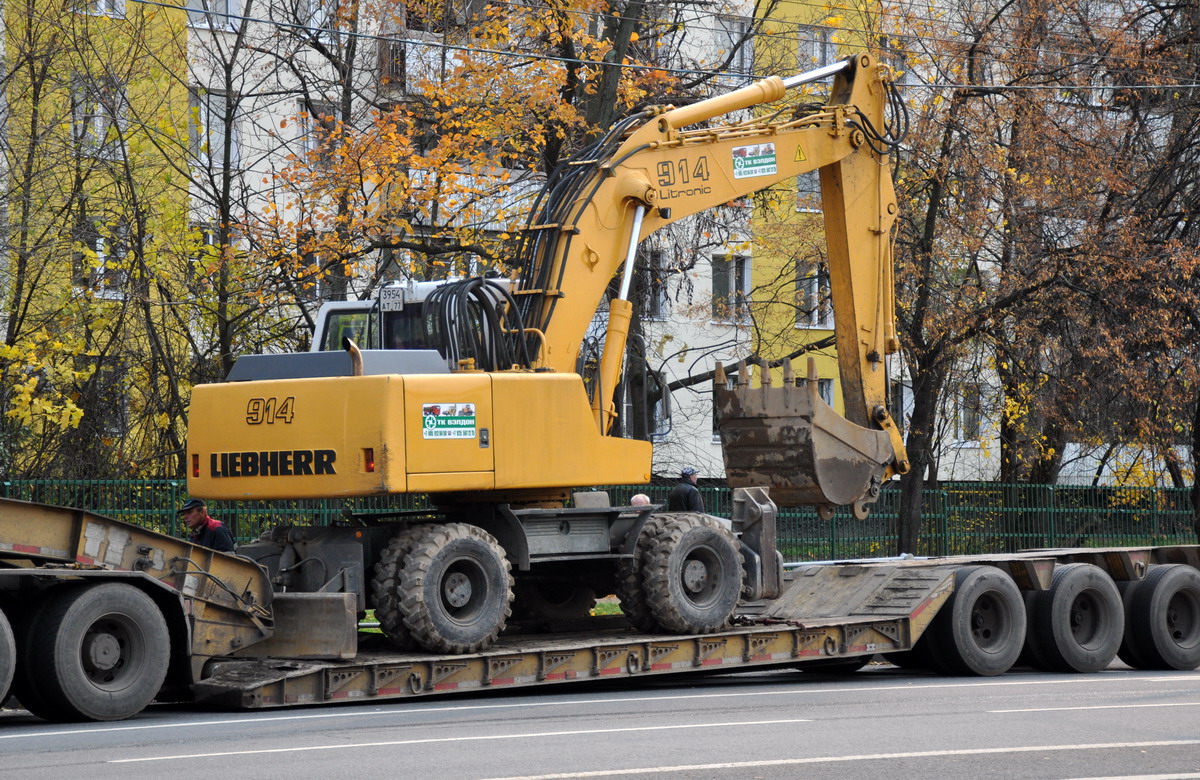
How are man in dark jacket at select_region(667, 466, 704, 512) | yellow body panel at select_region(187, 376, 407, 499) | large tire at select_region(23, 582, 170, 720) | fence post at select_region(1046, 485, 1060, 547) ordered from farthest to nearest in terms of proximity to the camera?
fence post at select_region(1046, 485, 1060, 547) → man in dark jacket at select_region(667, 466, 704, 512) → yellow body panel at select_region(187, 376, 407, 499) → large tire at select_region(23, 582, 170, 720)

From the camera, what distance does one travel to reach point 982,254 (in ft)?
95.9

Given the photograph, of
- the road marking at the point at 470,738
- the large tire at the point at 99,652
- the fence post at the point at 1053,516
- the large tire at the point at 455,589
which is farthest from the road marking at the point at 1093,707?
the fence post at the point at 1053,516

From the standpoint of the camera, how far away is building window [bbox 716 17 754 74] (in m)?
26.8

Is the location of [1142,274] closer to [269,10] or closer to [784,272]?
[784,272]

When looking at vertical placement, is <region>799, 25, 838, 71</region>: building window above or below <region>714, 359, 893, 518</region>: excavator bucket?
above

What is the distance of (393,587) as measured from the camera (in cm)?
1259

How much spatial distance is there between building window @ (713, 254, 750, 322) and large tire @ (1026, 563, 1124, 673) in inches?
522

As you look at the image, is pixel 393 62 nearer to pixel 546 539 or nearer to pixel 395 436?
pixel 546 539

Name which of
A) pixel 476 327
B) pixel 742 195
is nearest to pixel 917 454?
pixel 742 195

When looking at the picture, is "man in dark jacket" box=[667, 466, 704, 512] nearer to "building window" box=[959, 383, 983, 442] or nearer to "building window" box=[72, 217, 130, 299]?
"building window" box=[72, 217, 130, 299]

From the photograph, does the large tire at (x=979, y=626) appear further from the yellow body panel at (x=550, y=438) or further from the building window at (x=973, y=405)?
the building window at (x=973, y=405)

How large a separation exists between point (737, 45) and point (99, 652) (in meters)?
17.9

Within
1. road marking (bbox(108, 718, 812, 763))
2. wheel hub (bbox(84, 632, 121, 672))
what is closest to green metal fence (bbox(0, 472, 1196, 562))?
wheel hub (bbox(84, 632, 121, 672))

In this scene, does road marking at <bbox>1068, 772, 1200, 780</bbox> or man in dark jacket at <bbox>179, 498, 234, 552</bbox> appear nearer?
road marking at <bbox>1068, 772, 1200, 780</bbox>
